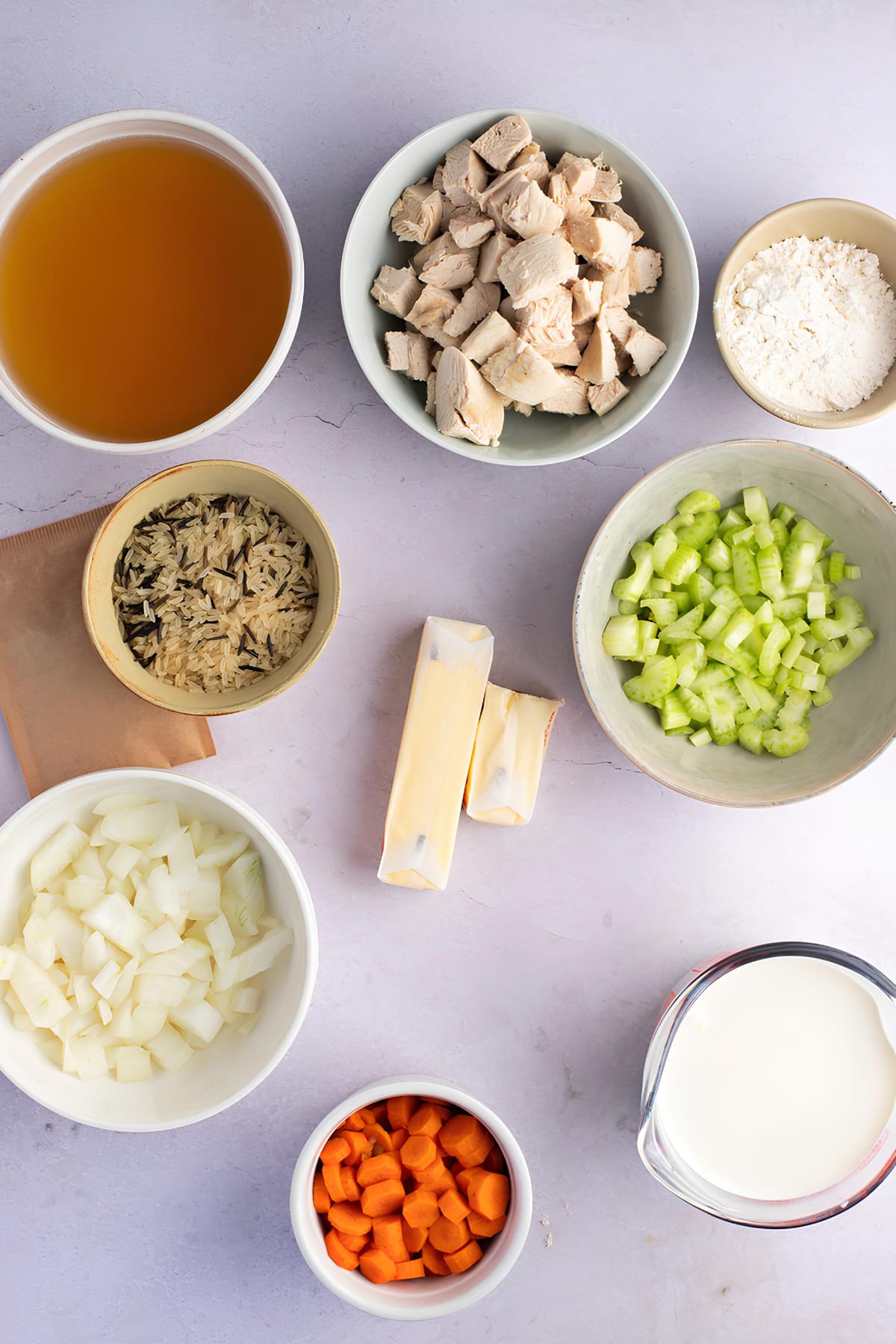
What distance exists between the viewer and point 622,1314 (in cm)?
157

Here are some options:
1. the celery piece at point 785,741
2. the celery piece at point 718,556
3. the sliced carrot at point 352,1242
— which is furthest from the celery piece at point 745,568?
the sliced carrot at point 352,1242

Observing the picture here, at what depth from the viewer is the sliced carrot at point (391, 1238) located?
140cm

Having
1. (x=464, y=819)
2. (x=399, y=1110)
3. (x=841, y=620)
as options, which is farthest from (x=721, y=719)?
(x=399, y=1110)

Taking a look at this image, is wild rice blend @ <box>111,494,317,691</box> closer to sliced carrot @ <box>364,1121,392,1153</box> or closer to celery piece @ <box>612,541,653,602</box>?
celery piece @ <box>612,541,653,602</box>

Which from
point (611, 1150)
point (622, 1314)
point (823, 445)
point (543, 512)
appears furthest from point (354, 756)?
point (622, 1314)

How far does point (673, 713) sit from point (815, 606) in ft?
0.92

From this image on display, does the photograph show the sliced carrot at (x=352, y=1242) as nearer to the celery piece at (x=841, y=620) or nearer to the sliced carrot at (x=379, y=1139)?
the sliced carrot at (x=379, y=1139)

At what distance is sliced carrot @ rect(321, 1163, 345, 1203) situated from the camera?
139cm

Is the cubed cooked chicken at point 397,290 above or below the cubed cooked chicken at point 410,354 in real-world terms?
above

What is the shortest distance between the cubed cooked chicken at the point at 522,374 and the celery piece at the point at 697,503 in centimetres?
28

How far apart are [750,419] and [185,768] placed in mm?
1108

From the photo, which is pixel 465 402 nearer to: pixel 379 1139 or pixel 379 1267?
pixel 379 1139

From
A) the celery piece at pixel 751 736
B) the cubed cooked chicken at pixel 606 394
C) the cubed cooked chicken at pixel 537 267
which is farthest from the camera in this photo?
the celery piece at pixel 751 736

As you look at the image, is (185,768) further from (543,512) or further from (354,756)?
(543,512)
